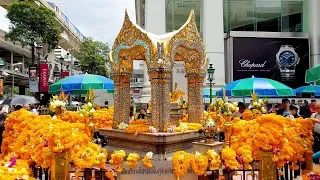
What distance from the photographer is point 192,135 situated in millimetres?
6910

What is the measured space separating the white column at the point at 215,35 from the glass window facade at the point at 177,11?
313 centimetres

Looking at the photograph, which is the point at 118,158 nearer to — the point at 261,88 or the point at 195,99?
the point at 195,99

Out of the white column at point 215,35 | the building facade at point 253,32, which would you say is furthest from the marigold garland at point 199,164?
the white column at point 215,35

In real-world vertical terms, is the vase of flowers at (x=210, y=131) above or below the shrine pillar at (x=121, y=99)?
below

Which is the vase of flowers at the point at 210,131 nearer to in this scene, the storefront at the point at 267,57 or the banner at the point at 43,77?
the storefront at the point at 267,57

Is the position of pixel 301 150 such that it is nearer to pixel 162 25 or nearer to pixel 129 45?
pixel 129 45

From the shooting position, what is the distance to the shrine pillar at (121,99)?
7.48m

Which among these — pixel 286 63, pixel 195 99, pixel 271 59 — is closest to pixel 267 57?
Answer: pixel 271 59

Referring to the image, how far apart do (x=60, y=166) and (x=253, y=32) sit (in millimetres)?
21175

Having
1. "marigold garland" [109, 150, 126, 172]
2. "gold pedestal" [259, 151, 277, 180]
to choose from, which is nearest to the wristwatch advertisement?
"gold pedestal" [259, 151, 277, 180]

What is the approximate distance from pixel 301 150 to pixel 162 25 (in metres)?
17.3

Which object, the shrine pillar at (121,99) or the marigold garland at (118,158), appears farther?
the shrine pillar at (121,99)

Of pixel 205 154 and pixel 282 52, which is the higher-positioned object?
pixel 282 52

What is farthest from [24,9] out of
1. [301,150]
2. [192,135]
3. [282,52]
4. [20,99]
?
[301,150]
